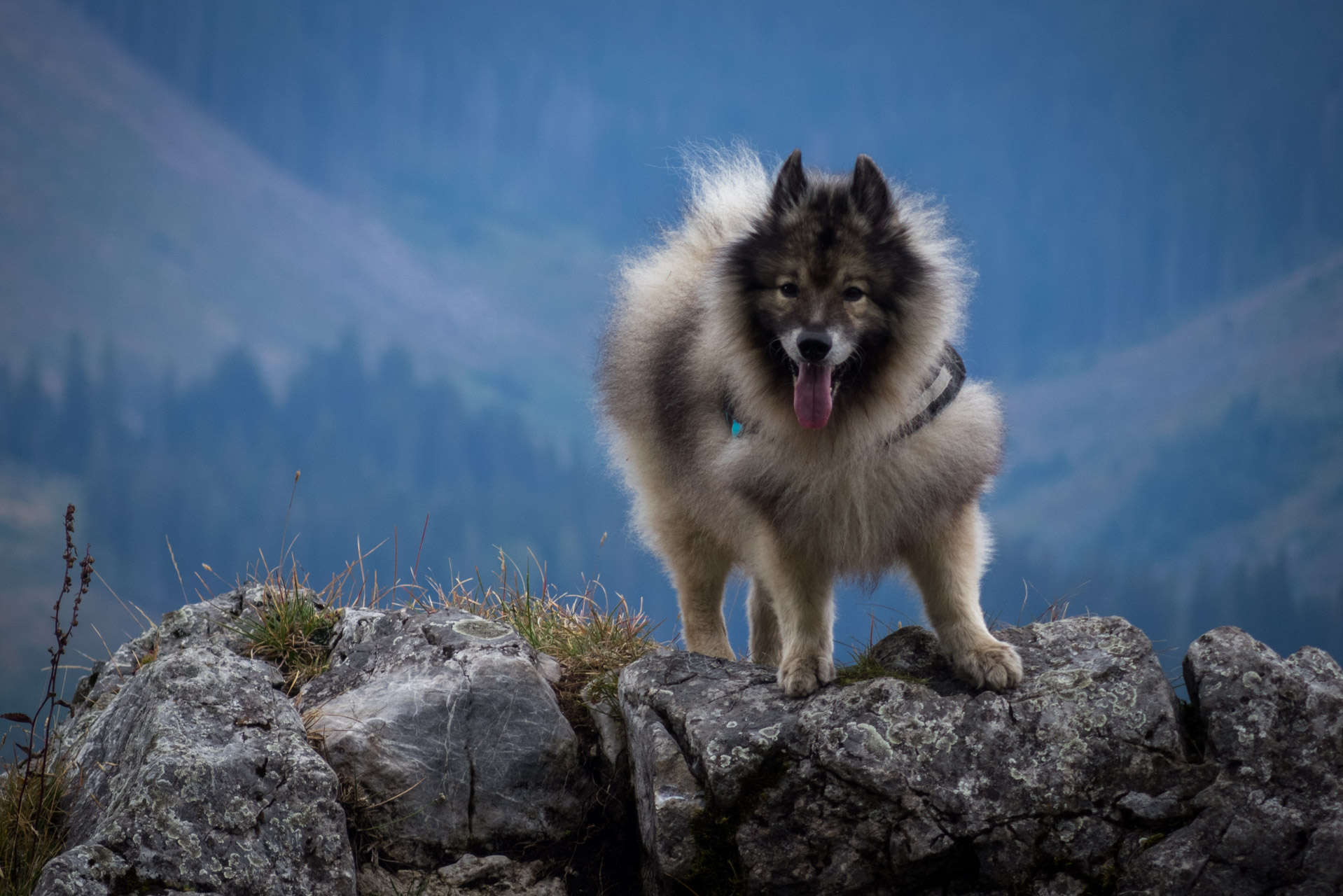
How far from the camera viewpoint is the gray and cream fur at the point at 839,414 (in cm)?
355

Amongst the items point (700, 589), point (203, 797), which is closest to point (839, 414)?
point (700, 589)

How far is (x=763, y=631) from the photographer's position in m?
5.16

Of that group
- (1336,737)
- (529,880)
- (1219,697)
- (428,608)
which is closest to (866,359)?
(1219,697)

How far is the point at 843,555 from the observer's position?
152 inches

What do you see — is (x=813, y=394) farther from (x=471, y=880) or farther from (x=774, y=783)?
(x=471, y=880)

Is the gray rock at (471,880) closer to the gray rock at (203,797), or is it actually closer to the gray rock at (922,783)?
the gray rock at (203,797)

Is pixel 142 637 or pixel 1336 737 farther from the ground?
pixel 142 637

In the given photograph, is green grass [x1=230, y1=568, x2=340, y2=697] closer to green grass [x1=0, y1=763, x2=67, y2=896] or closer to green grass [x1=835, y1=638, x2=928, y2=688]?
green grass [x1=0, y1=763, x2=67, y2=896]

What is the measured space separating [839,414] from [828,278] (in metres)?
0.50

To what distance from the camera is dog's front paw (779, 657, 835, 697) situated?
3738 millimetres

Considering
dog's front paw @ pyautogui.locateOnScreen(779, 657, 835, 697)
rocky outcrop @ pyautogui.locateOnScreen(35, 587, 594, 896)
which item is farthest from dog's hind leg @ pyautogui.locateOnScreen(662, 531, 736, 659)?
dog's front paw @ pyautogui.locateOnScreen(779, 657, 835, 697)

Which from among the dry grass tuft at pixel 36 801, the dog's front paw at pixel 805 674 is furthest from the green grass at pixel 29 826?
the dog's front paw at pixel 805 674

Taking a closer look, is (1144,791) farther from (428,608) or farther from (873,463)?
(428,608)

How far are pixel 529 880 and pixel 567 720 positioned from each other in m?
0.68
